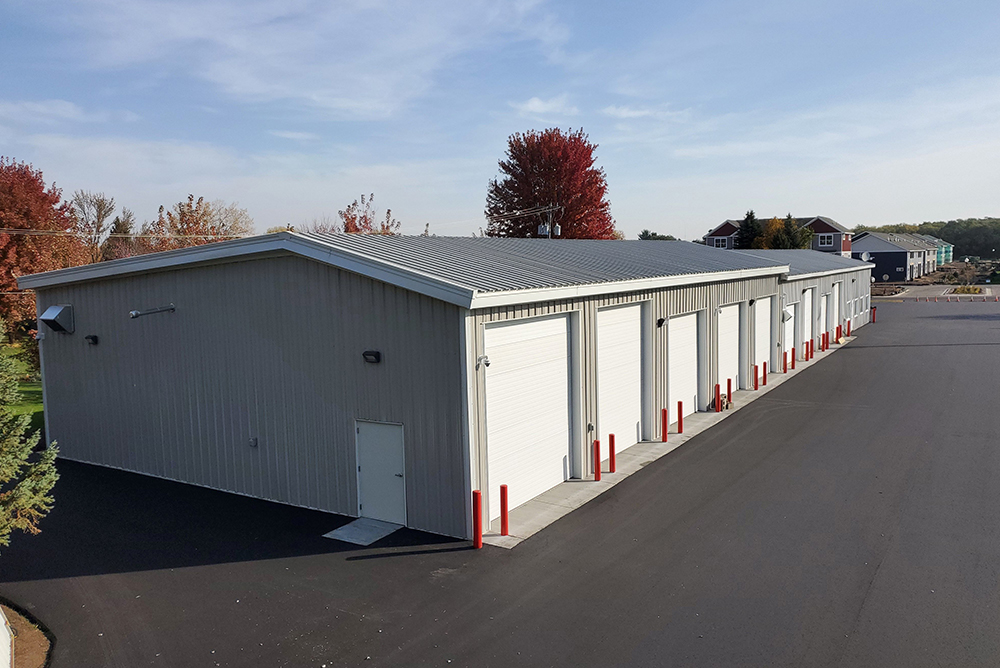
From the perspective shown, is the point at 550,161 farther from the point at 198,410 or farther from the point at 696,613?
the point at 696,613

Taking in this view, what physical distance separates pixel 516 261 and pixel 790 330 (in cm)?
1721

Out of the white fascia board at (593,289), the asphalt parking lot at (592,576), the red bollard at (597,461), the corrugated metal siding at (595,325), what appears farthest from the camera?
the red bollard at (597,461)

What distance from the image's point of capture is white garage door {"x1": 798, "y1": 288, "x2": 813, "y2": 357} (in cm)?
2938

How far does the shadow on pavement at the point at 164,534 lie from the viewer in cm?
1023

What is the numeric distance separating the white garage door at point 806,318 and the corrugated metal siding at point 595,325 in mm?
8039

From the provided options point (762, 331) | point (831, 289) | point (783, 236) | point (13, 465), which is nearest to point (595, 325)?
point (13, 465)

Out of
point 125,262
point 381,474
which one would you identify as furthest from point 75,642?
point 125,262

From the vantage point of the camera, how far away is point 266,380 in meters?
12.6

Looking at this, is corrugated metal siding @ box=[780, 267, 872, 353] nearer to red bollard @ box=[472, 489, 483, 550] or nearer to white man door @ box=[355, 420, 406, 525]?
white man door @ box=[355, 420, 406, 525]

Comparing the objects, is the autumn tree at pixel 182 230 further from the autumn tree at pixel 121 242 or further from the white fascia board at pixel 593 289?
the white fascia board at pixel 593 289

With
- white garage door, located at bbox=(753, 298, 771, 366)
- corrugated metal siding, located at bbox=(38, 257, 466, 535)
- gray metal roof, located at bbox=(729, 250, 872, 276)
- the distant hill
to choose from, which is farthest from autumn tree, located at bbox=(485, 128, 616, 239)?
the distant hill

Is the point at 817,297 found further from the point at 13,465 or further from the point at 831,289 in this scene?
the point at 13,465

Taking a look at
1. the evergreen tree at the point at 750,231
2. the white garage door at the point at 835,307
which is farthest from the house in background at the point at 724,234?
the white garage door at the point at 835,307

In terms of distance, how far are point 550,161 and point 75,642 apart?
44.1m
